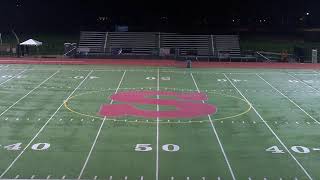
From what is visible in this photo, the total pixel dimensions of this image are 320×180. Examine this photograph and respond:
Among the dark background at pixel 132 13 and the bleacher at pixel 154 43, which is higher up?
the dark background at pixel 132 13

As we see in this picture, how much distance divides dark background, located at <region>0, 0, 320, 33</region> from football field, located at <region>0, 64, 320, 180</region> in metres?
25.3

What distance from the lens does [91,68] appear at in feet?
103

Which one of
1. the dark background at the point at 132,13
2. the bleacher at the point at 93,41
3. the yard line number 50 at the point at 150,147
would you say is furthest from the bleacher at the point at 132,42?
the yard line number 50 at the point at 150,147

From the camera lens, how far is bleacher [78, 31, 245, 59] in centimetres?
4011

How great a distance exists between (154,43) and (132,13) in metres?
11.1

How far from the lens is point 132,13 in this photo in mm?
53031

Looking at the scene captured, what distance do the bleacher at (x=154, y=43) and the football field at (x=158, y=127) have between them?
12.4 m

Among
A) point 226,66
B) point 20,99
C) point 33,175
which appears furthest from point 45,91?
point 226,66

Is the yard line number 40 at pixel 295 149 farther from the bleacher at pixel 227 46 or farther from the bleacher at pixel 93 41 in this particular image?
the bleacher at pixel 93 41

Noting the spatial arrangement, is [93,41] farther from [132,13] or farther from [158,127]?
[158,127]

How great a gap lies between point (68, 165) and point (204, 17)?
4219cm

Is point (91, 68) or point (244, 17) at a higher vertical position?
point (244, 17)

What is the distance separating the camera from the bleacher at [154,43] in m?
40.1

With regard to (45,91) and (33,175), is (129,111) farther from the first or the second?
(33,175)
